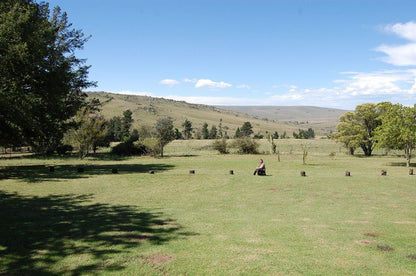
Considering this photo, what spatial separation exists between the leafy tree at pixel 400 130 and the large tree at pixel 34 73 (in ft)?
109

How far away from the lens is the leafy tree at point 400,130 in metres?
31.0

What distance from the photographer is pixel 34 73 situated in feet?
74.3

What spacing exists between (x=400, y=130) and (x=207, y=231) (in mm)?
31096

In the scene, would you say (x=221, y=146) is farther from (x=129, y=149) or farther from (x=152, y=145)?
(x=129, y=149)

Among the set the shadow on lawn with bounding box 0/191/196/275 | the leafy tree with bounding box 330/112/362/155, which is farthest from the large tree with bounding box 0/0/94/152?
the leafy tree with bounding box 330/112/362/155

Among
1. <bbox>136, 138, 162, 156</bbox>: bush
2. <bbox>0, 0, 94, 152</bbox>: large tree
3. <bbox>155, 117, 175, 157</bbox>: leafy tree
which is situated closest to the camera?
<bbox>0, 0, 94, 152</bbox>: large tree

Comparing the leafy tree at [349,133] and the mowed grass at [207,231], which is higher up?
the leafy tree at [349,133]

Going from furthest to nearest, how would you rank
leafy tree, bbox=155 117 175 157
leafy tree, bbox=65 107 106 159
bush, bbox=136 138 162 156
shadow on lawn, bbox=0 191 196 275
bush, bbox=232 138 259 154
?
bush, bbox=232 138 259 154
leafy tree, bbox=155 117 175 157
bush, bbox=136 138 162 156
leafy tree, bbox=65 107 106 159
shadow on lawn, bbox=0 191 196 275

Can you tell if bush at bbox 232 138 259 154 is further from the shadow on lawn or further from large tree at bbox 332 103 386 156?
the shadow on lawn

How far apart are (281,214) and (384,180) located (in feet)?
44.1

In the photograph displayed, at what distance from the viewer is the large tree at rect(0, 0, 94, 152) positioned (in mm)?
19500

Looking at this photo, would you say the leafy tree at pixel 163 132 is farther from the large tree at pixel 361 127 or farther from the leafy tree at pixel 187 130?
the leafy tree at pixel 187 130

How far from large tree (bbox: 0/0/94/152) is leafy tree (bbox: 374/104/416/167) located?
3308cm

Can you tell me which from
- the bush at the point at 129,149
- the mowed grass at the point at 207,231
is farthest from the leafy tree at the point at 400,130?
the bush at the point at 129,149
